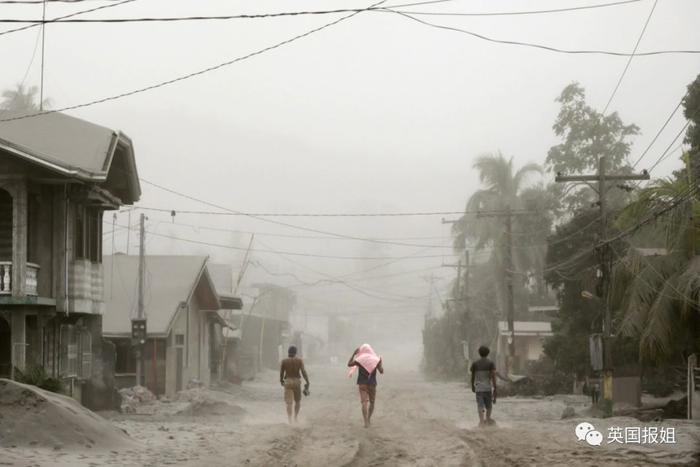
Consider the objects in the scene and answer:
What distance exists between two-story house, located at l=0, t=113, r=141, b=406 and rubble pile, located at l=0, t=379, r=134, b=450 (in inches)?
333

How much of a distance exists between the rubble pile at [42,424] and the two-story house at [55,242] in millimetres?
8451

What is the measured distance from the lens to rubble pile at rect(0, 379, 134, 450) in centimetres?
1634

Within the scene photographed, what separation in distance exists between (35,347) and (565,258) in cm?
2529

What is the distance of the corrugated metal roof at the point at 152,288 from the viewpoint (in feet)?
133

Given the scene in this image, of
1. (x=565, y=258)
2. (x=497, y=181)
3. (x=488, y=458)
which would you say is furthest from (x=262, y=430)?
(x=497, y=181)

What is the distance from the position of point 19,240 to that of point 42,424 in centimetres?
973

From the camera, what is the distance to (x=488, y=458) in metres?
15.3

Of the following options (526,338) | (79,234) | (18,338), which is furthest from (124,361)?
(526,338)

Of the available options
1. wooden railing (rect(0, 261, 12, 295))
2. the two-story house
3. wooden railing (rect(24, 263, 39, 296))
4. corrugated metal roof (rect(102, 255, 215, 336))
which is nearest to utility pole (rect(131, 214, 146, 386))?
corrugated metal roof (rect(102, 255, 215, 336))

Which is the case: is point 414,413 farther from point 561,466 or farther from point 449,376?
point 449,376

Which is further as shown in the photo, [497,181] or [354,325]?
[354,325]

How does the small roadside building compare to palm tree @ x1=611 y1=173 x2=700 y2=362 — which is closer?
palm tree @ x1=611 y1=173 x2=700 y2=362

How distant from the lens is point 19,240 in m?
25.4

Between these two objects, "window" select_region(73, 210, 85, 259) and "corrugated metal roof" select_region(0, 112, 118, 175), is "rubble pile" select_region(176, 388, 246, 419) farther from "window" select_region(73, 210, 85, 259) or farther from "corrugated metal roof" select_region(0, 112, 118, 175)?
"corrugated metal roof" select_region(0, 112, 118, 175)
